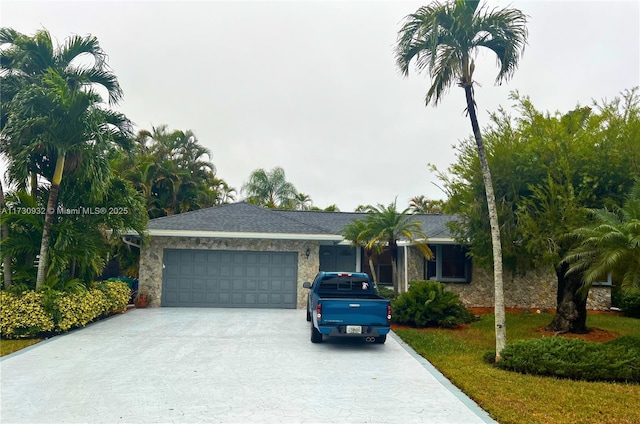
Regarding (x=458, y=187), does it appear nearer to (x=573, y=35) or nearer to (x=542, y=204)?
(x=542, y=204)

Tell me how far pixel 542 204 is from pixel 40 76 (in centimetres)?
1357

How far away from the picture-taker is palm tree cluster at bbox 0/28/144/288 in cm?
1023

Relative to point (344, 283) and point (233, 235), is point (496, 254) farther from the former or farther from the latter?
point (233, 235)

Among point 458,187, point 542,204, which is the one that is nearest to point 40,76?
point 458,187

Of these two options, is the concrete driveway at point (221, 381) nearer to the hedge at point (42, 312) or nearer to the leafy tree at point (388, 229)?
the hedge at point (42, 312)

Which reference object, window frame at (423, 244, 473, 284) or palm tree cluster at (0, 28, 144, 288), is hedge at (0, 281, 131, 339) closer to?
palm tree cluster at (0, 28, 144, 288)

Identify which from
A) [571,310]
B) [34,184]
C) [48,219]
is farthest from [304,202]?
[571,310]

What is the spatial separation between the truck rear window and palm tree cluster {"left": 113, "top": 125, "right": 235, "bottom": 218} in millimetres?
17162

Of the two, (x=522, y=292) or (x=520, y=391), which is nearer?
(x=520, y=391)

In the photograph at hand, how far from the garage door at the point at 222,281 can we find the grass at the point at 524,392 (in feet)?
25.1

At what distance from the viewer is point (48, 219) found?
1086 centimetres

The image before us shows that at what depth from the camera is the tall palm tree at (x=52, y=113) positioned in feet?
33.1

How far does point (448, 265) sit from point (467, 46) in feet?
37.5

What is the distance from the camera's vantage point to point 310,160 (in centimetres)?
3912
